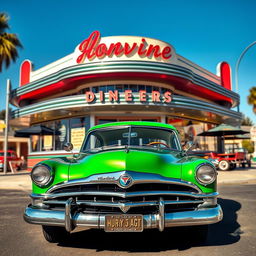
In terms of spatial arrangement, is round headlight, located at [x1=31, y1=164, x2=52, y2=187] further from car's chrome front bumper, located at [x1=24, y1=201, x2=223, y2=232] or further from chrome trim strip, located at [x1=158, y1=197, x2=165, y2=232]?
chrome trim strip, located at [x1=158, y1=197, x2=165, y2=232]

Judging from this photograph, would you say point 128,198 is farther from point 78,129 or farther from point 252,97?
point 252,97

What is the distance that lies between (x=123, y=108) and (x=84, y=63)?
3.44 meters

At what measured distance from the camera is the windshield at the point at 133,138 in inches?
176

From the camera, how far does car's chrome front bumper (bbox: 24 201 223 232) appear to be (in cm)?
276

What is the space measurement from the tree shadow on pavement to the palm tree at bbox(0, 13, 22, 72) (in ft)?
65.5

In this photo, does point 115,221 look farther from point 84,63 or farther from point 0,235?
point 84,63

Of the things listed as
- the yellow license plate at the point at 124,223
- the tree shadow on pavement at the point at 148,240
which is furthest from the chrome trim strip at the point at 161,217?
the tree shadow on pavement at the point at 148,240

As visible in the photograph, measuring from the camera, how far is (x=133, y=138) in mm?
4379

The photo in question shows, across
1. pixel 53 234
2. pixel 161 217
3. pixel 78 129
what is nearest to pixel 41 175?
pixel 53 234

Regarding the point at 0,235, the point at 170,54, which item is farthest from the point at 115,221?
the point at 170,54

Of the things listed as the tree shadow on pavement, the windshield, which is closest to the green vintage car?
the tree shadow on pavement

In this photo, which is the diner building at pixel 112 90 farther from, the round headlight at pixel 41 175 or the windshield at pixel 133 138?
the round headlight at pixel 41 175

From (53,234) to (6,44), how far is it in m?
20.5

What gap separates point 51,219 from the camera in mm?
2912
